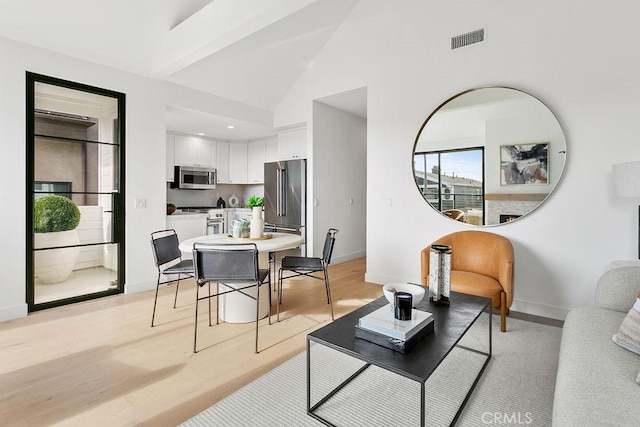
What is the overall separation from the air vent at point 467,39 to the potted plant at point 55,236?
4.38m

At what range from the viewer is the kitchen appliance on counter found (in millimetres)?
5922

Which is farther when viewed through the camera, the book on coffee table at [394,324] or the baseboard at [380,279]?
the baseboard at [380,279]

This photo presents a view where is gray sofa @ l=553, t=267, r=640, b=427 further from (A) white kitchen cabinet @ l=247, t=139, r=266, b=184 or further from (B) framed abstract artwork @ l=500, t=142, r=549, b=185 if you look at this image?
(A) white kitchen cabinet @ l=247, t=139, r=266, b=184

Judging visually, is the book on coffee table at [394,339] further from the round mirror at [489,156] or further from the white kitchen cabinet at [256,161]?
the white kitchen cabinet at [256,161]

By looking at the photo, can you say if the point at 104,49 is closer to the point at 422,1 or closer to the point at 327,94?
the point at 327,94

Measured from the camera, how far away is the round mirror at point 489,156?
300 cm

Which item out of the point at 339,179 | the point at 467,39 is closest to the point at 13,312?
the point at 339,179

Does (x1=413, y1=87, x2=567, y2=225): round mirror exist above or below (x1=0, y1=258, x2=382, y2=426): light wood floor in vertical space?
above

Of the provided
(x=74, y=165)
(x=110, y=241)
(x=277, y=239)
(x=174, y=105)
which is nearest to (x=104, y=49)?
(x=174, y=105)

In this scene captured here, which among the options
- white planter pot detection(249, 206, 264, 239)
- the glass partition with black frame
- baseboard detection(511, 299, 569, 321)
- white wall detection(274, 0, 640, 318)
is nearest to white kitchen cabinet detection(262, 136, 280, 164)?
white wall detection(274, 0, 640, 318)

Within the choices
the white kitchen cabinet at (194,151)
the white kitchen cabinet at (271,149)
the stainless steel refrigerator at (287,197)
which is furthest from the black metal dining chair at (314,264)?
the white kitchen cabinet at (194,151)

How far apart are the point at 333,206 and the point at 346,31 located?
8.25 ft

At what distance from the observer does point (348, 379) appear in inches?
76.7

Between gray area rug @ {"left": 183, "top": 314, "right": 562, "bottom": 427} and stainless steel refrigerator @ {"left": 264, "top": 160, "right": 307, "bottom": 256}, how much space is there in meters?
3.05
